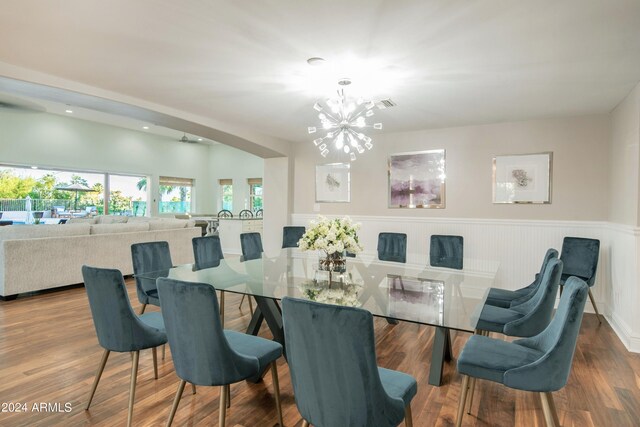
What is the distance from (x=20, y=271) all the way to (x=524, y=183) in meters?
6.55

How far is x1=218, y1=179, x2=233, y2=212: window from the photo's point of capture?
38.9ft

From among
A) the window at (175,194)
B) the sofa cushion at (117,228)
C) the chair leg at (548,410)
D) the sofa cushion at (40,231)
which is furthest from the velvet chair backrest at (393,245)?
the window at (175,194)

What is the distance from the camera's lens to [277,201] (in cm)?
657

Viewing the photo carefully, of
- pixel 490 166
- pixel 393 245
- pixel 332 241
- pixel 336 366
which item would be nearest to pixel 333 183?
pixel 393 245

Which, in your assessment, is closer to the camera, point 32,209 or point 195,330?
point 195,330

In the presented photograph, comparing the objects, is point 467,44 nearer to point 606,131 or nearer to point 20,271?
point 606,131

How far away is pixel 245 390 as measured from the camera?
2516 mm

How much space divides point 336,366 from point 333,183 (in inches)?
195

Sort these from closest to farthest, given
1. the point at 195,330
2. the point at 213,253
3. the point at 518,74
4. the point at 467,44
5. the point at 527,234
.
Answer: the point at 195,330, the point at 467,44, the point at 518,74, the point at 213,253, the point at 527,234

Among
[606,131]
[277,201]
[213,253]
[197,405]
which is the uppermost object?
[606,131]

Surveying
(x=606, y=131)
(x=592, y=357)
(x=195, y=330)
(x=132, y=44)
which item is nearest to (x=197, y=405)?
(x=195, y=330)

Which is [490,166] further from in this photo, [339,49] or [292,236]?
[339,49]

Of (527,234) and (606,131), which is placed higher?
(606,131)

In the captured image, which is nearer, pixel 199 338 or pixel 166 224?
pixel 199 338
